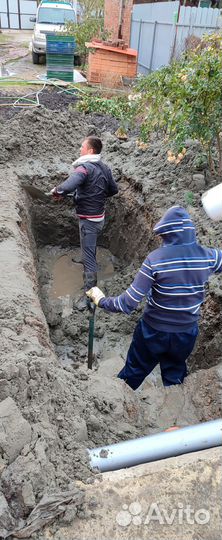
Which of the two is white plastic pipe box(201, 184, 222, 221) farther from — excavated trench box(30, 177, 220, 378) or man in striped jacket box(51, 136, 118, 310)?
man in striped jacket box(51, 136, 118, 310)

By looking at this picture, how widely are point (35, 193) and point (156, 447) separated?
540cm

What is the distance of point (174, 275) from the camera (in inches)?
122

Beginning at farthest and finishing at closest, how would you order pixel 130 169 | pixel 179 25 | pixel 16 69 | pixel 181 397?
pixel 16 69 < pixel 179 25 < pixel 130 169 < pixel 181 397

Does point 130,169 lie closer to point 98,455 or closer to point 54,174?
point 54,174

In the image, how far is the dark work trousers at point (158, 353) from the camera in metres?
3.45

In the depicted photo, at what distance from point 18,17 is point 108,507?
34715 mm

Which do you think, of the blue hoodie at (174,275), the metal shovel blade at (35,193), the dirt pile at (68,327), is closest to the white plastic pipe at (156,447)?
the dirt pile at (68,327)

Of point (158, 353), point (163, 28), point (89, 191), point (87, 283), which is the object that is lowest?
point (87, 283)

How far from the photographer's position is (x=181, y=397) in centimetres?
376

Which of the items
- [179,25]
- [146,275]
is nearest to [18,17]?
[179,25]

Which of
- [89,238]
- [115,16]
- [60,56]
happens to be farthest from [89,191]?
[115,16]

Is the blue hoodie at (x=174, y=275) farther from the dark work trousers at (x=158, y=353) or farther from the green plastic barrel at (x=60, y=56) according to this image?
the green plastic barrel at (x=60, y=56)

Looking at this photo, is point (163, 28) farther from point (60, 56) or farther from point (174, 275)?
point (174, 275)

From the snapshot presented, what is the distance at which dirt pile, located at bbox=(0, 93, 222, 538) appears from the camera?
7.14 feet
